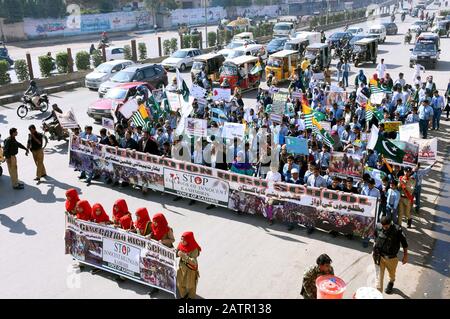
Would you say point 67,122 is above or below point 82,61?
below

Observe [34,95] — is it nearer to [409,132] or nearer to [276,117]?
[276,117]

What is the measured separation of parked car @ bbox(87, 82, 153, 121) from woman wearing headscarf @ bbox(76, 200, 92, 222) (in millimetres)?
9721

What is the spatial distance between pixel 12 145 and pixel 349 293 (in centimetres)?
948

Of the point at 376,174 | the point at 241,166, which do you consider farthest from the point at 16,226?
the point at 376,174

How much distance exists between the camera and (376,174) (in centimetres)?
1040

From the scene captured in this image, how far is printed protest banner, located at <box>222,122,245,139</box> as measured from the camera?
12.3 metres

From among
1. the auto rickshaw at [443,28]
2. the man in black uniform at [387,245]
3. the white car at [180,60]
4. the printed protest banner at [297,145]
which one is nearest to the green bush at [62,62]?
the white car at [180,60]

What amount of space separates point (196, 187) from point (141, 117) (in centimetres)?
353

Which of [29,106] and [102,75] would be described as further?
[102,75]

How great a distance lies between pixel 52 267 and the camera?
29.3 ft

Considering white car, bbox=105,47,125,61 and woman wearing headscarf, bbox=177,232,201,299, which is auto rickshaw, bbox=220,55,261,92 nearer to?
white car, bbox=105,47,125,61

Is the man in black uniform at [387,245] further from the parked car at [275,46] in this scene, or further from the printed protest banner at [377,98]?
the parked car at [275,46]

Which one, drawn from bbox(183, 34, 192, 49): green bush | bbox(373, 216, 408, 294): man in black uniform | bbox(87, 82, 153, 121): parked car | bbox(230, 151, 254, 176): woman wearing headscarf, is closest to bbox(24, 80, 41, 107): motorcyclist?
bbox(87, 82, 153, 121): parked car

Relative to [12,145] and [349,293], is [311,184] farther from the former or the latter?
[12,145]
